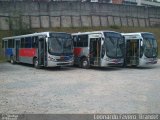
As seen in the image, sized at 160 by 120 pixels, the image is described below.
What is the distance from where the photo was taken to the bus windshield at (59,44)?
2155 cm

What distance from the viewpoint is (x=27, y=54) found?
2506 centimetres

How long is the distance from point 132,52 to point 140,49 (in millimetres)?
996

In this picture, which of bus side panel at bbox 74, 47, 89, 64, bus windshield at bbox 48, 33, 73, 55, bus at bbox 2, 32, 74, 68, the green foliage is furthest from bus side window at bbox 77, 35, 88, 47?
the green foliage

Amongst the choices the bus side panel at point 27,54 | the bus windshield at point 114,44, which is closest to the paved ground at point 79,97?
the bus windshield at point 114,44

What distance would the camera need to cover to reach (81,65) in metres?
24.0

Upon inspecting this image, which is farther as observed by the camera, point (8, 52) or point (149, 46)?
point (8, 52)

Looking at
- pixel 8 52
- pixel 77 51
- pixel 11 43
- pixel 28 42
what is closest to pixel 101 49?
pixel 77 51

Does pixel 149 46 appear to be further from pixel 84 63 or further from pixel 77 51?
pixel 77 51

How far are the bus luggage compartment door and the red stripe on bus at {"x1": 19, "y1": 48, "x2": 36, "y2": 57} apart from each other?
7.05m

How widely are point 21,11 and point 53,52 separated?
68.8ft

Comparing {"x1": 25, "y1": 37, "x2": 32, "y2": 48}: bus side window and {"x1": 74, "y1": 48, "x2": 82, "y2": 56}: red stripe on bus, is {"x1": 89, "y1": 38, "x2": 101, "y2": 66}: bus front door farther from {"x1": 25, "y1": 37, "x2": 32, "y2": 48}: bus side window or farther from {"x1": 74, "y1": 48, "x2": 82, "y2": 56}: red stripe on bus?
{"x1": 25, "y1": 37, "x2": 32, "y2": 48}: bus side window

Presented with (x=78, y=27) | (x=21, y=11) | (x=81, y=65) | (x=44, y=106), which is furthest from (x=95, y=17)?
(x=44, y=106)

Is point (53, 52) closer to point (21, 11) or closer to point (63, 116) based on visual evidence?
point (63, 116)

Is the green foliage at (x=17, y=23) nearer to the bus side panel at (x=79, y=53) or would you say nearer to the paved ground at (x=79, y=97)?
the bus side panel at (x=79, y=53)
